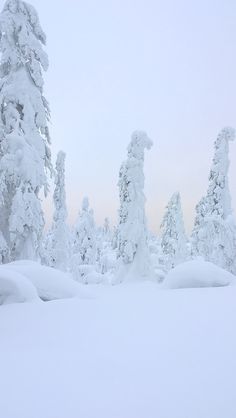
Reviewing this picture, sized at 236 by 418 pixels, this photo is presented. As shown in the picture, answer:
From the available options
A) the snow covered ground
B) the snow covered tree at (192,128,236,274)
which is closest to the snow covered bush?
the snow covered tree at (192,128,236,274)

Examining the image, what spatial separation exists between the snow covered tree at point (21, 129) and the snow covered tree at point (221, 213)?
48.7 feet

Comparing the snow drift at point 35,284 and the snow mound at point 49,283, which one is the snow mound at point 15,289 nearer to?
the snow drift at point 35,284

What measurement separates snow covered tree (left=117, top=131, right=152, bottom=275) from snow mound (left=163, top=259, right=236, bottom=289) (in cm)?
1136

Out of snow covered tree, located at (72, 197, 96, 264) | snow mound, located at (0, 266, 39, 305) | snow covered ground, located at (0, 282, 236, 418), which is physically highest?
snow covered tree, located at (72, 197, 96, 264)

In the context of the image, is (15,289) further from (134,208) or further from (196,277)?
(134,208)

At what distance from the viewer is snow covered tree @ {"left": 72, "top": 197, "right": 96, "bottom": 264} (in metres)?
42.4

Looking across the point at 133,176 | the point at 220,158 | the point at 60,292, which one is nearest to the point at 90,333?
the point at 60,292

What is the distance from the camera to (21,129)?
54.1 feet

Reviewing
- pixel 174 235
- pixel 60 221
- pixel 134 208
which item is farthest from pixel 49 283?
pixel 174 235

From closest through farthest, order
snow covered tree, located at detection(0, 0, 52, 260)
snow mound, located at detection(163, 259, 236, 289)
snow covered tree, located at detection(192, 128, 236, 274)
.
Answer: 1. snow mound, located at detection(163, 259, 236, 289)
2. snow covered tree, located at detection(0, 0, 52, 260)
3. snow covered tree, located at detection(192, 128, 236, 274)

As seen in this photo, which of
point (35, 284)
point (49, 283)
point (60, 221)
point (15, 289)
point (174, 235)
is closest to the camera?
point (15, 289)

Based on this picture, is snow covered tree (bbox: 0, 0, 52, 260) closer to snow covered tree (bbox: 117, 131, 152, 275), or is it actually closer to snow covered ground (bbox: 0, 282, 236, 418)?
snow covered ground (bbox: 0, 282, 236, 418)

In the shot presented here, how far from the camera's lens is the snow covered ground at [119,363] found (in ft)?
11.7

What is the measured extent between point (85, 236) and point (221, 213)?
733 inches
